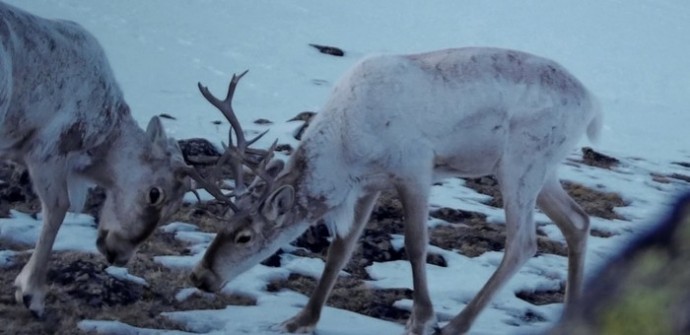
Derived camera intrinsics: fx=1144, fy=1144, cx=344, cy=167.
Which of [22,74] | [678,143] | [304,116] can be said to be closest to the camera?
[22,74]

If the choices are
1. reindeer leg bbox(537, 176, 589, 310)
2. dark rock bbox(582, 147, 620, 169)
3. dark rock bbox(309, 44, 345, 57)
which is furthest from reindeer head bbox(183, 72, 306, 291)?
dark rock bbox(309, 44, 345, 57)

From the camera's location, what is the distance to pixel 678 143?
1636 cm

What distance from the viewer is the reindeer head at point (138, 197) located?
5.86 metres

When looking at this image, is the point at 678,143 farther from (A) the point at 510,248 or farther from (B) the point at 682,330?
(B) the point at 682,330

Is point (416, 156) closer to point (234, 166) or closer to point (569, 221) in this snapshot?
point (234, 166)

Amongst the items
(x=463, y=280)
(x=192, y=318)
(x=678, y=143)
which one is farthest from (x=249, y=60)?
(x=192, y=318)

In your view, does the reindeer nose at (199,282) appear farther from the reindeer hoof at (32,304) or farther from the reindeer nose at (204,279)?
the reindeer hoof at (32,304)

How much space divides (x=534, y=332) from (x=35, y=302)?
16.6 feet

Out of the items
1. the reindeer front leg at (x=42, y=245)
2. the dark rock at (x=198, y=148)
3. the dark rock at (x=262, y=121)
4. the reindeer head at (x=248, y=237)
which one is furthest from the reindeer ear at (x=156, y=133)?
the dark rock at (x=262, y=121)

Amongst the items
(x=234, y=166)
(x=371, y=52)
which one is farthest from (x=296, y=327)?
(x=371, y=52)

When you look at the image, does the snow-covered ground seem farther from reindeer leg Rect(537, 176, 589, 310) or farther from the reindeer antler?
the reindeer antler

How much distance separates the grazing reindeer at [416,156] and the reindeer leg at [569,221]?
12 mm

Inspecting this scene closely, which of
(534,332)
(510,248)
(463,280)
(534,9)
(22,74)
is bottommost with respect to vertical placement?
(534,9)

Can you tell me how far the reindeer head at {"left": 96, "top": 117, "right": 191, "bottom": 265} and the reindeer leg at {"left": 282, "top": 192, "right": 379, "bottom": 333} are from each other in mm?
860
